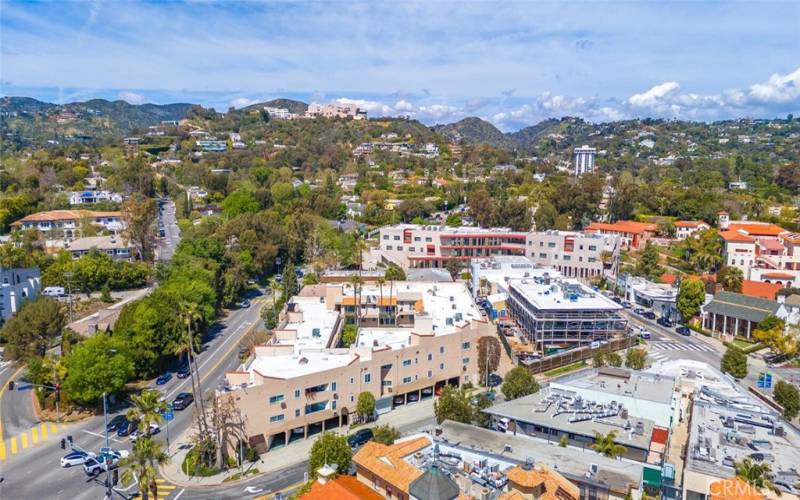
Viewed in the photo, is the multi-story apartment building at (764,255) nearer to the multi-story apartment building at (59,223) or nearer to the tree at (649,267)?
the tree at (649,267)

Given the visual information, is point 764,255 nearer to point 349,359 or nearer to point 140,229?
point 349,359

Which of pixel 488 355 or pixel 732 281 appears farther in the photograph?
pixel 732 281

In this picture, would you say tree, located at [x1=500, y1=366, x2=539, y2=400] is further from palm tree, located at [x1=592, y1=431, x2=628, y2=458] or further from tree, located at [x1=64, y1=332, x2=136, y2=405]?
tree, located at [x1=64, y1=332, x2=136, y2=405]

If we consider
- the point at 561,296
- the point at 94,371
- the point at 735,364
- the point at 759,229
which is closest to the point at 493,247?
the point at 561,296

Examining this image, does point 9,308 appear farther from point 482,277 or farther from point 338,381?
point 482,277

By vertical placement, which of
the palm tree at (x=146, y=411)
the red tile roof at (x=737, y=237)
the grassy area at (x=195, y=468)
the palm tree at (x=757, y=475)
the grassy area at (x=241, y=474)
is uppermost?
the red tile roof at (x=737, y=237)

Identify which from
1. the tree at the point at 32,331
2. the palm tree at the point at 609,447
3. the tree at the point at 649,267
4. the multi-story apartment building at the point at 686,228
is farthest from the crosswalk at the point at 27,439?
the multi-story apartment building at the point at 686,228

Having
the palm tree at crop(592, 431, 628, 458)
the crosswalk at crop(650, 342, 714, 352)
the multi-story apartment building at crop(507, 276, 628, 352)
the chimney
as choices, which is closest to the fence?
the multi-story apartment building at crop(507, 276, 628, 352)

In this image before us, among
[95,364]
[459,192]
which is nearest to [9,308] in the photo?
[95,364]
